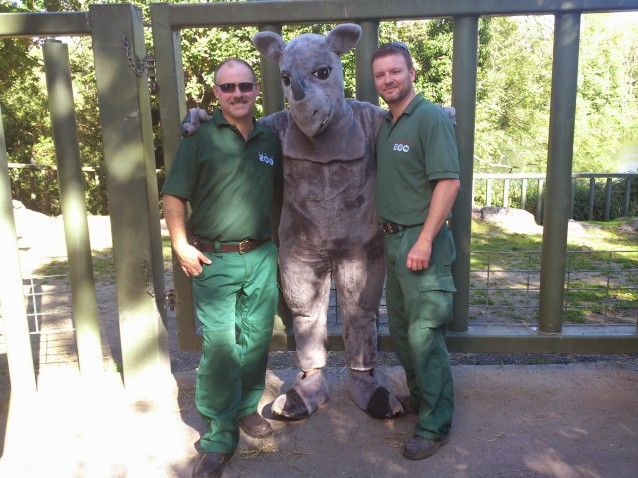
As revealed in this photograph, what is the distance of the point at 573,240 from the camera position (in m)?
7.96

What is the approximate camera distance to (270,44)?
9.41 ft

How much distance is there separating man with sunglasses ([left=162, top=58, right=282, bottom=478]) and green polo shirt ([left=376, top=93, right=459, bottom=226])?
1.80 ft

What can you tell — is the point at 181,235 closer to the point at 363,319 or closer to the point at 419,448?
the point at 363,319

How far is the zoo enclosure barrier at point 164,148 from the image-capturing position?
120 inches

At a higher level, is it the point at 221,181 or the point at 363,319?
the point at 221,181

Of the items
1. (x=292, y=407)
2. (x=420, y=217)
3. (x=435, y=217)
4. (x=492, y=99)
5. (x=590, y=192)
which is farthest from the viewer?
(x=492, y=99)

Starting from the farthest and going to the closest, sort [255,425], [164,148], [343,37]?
[164,148] → [255,425] → [343,37]

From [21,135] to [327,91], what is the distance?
627 inches

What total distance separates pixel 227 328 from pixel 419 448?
1.01 meters

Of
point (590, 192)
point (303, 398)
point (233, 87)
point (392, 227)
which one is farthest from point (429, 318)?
point (590, 192)

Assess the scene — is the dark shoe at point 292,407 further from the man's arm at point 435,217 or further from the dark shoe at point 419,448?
the man's arm at point 435,217

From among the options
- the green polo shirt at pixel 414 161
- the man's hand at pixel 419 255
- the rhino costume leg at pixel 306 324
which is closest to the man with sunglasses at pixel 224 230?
the rhino costume leg at pixel 306 324

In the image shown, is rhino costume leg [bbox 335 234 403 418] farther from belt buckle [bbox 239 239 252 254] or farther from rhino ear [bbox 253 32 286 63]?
rhino ear [bbox 253 32 286 63]

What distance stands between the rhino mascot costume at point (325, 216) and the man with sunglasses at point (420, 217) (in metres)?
0.16
